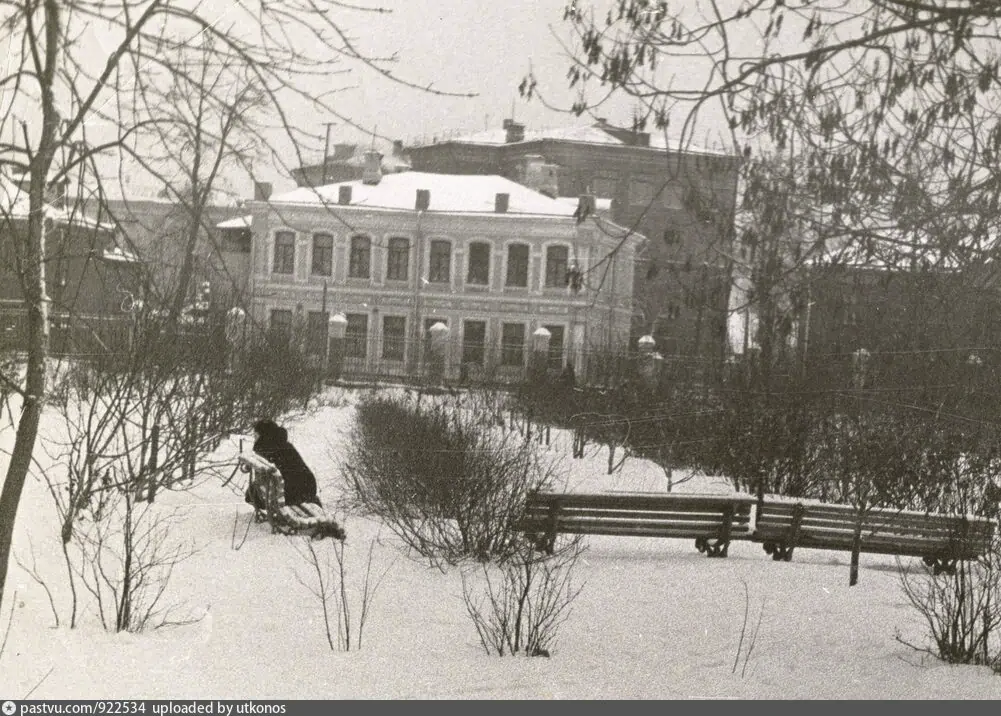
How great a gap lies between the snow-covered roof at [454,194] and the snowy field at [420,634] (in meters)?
1.39

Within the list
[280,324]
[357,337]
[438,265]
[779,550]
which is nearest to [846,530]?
[779,550]

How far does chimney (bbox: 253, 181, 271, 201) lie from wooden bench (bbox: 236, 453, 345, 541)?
2.49 metres

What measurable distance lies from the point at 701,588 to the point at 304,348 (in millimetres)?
2553

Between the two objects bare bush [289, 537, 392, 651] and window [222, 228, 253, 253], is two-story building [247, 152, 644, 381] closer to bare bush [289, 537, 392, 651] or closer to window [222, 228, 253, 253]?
window [222, 228, 253, 253]

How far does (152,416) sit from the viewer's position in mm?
7090

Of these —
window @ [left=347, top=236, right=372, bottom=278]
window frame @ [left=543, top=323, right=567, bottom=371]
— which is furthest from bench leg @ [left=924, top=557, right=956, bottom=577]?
window @ [left=347, top=236, right=372, bottom=278]

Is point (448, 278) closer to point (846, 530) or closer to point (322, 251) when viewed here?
point (322, 251)

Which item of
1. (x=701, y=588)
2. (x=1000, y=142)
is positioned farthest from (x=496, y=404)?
(x=1000, y=142)

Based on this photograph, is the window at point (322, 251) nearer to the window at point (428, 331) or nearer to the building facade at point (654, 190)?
the building facade at point (654, 190)

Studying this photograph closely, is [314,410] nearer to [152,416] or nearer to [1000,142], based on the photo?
[152,416]

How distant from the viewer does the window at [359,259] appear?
608cm

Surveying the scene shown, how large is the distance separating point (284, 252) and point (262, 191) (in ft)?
7.58

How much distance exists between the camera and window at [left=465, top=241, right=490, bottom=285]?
6835 millimetres

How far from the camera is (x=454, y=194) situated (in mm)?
8328
